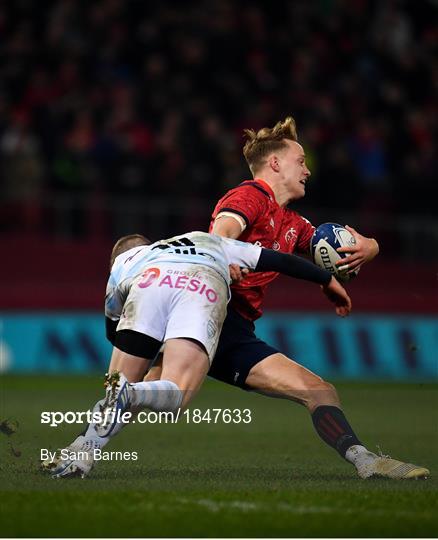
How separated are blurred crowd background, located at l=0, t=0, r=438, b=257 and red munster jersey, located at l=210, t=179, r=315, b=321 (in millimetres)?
8240

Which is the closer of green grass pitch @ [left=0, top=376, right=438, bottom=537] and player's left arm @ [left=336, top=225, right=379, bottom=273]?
green grass pitch @ [left=0, top=376, right=438, bottom=537]

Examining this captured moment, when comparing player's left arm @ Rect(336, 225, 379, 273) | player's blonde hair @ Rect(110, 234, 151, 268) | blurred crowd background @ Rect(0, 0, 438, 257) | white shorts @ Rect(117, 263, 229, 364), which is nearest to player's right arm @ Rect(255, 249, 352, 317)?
white shorts @ Rect(117, 263, 229, 364)

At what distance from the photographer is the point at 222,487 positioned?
6.58 m

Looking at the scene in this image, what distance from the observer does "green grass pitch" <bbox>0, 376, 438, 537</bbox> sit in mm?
5473

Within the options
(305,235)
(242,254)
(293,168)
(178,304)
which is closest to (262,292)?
(305,235)

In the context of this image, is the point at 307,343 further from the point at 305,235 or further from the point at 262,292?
the point at 262,292

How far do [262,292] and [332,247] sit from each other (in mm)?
501

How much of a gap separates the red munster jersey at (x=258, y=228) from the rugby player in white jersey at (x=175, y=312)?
0.49m

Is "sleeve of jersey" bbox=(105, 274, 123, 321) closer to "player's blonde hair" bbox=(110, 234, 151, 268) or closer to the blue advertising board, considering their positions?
"player's blonde hair" bbox=(110, 234, 151, 268)

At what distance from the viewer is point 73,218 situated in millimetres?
16266

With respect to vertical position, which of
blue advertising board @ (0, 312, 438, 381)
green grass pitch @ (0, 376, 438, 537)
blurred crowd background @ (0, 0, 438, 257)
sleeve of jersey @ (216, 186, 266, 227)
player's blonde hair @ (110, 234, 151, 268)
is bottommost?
green grass pitch @ (0, 376, 438, 537)

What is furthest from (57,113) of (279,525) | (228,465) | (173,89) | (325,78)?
(279,525)

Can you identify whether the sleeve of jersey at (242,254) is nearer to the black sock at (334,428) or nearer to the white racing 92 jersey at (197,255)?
the white racing 92 jersey at (197,255)

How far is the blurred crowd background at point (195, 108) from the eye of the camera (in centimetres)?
1628
